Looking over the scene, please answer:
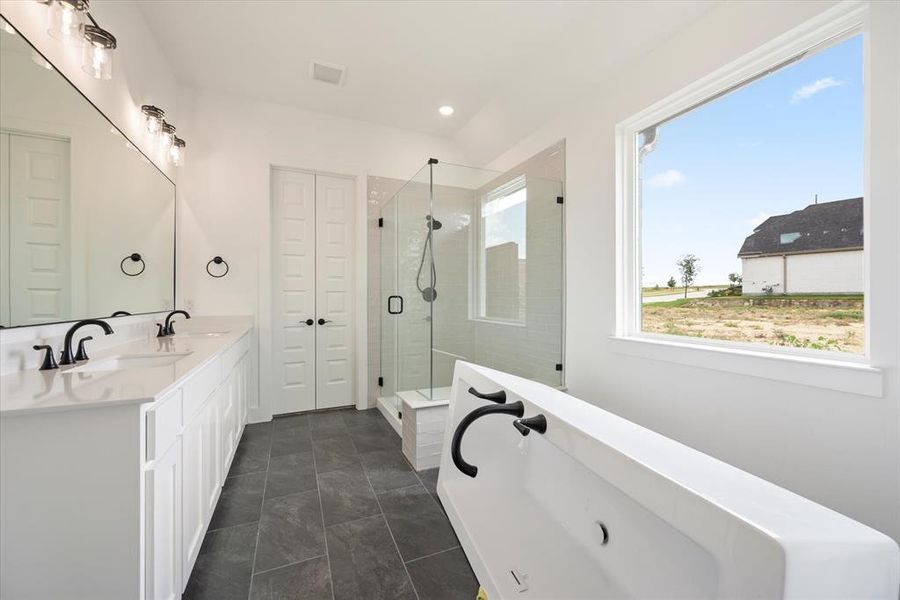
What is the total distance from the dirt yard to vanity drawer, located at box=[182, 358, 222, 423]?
2372 mm

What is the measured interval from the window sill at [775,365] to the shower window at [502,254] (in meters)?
1.15

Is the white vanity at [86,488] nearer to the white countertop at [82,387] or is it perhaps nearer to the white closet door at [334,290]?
the white countertop at [82,387]

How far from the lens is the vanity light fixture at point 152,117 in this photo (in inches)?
88.7

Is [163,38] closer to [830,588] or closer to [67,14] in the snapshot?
[67,14]

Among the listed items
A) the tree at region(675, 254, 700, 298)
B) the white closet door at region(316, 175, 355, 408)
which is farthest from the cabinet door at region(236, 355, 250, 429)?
the tree at region(675, 254, 700, 298)

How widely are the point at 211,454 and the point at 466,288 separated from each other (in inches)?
81.8

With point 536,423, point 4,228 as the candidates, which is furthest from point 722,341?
point 4,228

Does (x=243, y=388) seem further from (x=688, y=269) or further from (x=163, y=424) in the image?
(x=688, y=269)

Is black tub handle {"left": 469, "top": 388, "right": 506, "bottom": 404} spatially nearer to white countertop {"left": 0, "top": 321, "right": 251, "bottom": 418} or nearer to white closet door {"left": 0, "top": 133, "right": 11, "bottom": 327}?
white countertop {"left": 0, "top": 321, "right": 251, "bottom": 418}

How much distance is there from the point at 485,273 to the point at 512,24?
1762 mm

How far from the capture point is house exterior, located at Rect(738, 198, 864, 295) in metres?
1.42

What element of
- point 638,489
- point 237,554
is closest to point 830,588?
point 638,489

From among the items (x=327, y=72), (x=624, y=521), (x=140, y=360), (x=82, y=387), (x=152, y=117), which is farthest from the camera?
(x=327, y=72)

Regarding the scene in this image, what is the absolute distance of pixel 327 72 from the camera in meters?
2.79
